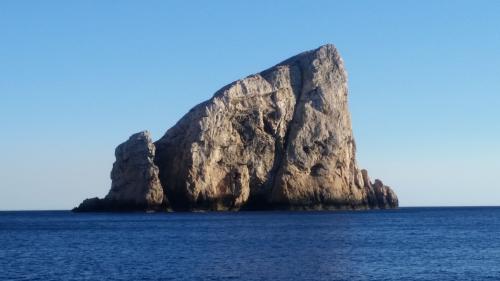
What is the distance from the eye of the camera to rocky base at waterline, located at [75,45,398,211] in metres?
105

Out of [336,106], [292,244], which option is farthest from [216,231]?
[336,106]

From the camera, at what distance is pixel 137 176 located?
4090 inches

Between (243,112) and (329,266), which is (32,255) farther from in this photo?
(243,112)

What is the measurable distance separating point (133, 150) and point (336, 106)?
27.6m

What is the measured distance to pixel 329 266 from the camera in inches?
1710

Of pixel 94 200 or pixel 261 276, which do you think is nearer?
pixel 261 276

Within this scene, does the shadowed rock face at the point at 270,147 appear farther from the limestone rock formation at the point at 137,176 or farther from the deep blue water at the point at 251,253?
the deep blue water at the point at 251,253

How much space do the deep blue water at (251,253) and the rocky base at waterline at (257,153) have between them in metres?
26.9

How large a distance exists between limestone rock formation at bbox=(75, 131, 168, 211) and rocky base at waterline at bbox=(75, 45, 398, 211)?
0.12 m

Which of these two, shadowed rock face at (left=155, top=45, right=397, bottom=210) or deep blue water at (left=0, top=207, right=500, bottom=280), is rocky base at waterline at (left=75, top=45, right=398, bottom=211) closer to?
shadowed rock face at (left=155, top=45, right=397, bottom=210)

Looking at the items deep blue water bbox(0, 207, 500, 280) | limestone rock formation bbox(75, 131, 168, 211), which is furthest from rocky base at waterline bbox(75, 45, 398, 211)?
deep blue water bbox(0, 207, 500, 280)

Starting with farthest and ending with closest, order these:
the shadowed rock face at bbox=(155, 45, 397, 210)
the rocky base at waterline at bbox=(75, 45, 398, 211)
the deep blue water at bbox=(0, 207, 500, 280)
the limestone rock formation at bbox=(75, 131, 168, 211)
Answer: the shadowed rock face at bbox=(155, 45, 397, 210) < the rocky base at waterline at bbox=(75, 45, 398, 211) < the limestone rock formation at bbox=(75, 131, 168, 211) < the deep blue water at bbox=(0, 207, 500, 280)

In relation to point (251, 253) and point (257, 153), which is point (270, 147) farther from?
point (251, 253)

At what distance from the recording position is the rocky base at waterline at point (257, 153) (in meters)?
105
